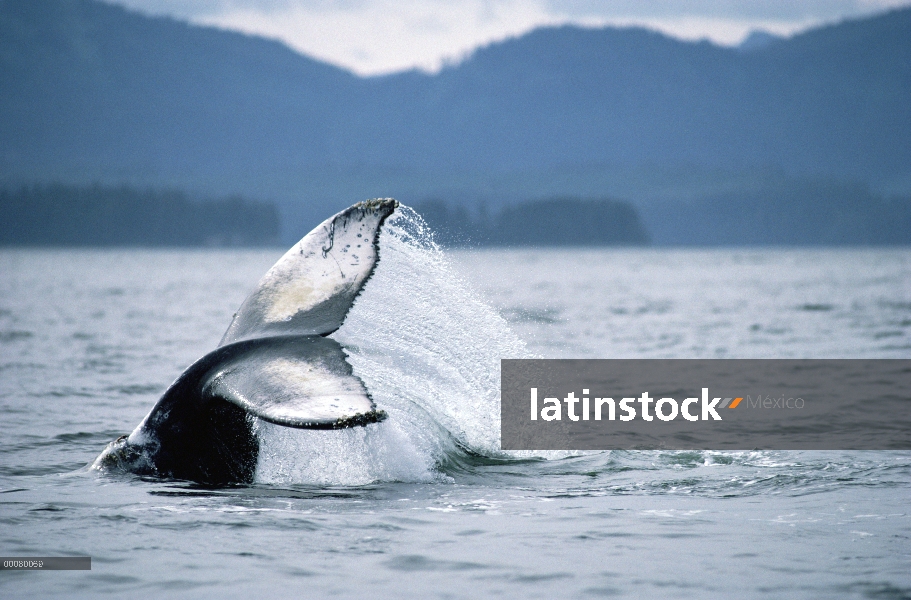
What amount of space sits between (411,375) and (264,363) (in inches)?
109

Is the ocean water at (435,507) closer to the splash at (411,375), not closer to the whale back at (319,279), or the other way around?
the splash at (411,375)

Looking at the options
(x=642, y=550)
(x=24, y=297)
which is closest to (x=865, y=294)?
(x=24, y=297)

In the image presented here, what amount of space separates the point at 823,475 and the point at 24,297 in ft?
123

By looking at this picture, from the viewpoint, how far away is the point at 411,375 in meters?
8.30

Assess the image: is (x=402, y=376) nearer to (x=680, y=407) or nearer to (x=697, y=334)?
(x=680, y=407)

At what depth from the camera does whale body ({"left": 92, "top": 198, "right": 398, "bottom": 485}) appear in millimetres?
5488

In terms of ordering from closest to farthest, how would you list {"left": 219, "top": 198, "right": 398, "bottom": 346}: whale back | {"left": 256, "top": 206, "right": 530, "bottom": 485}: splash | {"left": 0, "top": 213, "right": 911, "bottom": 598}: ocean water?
{"left": 0, "top": 213, "right": 911, "bottom": 598}: ocean water
{"left": 219, "top": 198, "right": 398, "bottom": 346}: whale back
{"left": 256, "top": 206, "right": 530, "bottom": 485}: splash

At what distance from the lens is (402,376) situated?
810 centimetres

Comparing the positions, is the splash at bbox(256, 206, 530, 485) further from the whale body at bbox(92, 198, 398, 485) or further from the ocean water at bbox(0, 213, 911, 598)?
the whale body at bbox(92, 198, 398, 485)

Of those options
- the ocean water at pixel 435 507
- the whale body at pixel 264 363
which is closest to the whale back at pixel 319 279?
the whale body at pixel 264 363

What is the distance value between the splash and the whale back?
0.29 ft

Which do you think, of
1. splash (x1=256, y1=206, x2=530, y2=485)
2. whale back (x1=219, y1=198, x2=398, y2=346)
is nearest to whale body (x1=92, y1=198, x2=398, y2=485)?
whale back (x1=219, y1=198, x2=398, y2=346)

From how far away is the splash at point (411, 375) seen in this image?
287 inches

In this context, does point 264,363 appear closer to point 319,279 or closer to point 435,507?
point 319,279
